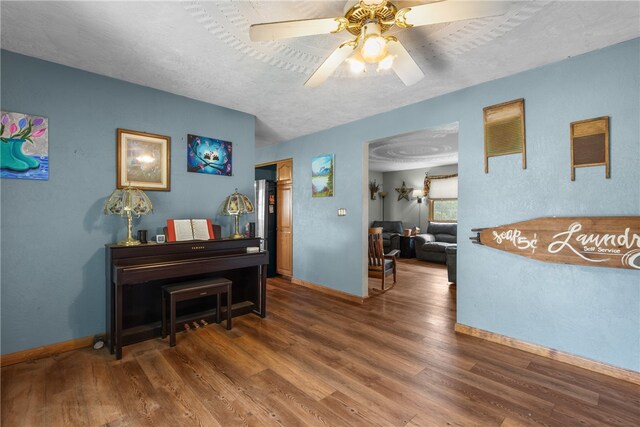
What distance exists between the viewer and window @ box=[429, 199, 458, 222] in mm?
7562

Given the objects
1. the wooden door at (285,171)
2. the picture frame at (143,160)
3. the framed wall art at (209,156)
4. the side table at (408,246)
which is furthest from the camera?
the side table at (408,246)

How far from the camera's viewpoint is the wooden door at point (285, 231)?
5.18m

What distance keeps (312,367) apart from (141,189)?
2.41m

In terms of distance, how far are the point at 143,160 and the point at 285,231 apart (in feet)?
9.14

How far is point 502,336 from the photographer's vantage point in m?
2.71

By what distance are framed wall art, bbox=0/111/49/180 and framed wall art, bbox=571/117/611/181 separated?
14.7 ft

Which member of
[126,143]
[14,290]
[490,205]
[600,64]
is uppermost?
[600,64]

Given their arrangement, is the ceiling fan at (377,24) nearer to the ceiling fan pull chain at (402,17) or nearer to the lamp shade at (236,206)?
the ceiling fan pull chain at (402,17)

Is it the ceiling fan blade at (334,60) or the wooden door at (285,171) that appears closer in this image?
the ceiling fan blade at (334,60)

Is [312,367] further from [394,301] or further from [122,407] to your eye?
[394,301]

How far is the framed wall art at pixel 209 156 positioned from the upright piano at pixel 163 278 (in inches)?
36.6

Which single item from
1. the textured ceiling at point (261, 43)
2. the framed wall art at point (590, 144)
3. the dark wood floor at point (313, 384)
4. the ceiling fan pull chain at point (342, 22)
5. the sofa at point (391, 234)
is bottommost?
the dark wood floor at point (313, 384)

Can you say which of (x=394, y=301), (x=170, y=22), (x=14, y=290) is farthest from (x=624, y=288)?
(x=14, y=290)

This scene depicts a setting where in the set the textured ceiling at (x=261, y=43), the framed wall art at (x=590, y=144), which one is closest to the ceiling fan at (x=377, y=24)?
the textured ceiling at (x=261, y=43)
